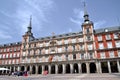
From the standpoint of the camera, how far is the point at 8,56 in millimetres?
51812

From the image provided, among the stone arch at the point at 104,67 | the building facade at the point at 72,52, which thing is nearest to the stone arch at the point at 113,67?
the building facade at the point at 72,52

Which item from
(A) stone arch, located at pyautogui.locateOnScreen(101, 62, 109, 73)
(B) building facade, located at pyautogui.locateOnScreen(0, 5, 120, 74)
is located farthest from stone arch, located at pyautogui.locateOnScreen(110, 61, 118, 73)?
(A) stone arch, located at pyautogui.locateOnScreen(101, 62, 109, 73)

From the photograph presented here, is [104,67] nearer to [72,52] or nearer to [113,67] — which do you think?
[113,67]

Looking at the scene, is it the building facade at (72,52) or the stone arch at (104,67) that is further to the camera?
the stone arch at (104,67)

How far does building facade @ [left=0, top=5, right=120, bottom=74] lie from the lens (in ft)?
119

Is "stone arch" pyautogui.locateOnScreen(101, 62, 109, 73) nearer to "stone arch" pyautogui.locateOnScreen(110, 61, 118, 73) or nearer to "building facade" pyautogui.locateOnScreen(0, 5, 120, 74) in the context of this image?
"building facade" pyautogui.locateOnScreen(0, 5, 120, 74)

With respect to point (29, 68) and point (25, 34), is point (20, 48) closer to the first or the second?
point (25, 34)

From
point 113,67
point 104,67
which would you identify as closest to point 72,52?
point 104,67

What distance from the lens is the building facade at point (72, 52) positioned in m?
36.3

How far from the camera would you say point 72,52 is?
40.2m

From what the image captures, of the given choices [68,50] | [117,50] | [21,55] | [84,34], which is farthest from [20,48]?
[117,50]

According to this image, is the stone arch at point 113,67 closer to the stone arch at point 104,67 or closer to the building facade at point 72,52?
the building facade at point 72,52

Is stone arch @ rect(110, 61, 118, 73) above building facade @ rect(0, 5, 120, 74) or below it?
below

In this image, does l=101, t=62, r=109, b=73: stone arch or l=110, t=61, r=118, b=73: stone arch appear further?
l=101, t=62, r=109, b=73: stone arch
